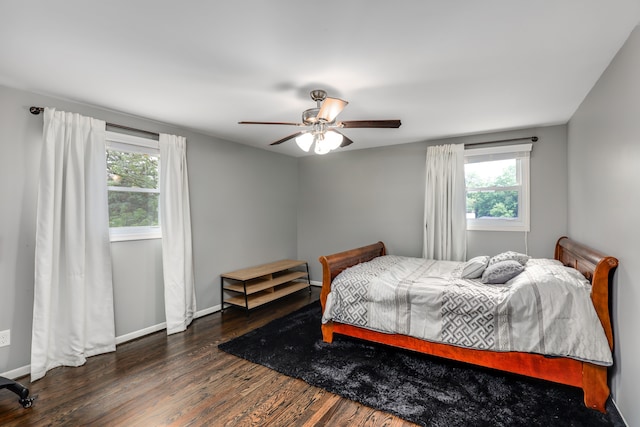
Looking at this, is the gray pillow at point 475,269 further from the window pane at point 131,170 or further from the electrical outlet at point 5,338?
the electrical outlet at point 5,338

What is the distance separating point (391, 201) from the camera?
14.9 ft

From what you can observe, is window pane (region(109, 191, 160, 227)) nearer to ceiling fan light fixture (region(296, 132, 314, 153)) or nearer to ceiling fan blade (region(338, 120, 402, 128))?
ceiling fan light fixture (region(296, 132, 314, 153))

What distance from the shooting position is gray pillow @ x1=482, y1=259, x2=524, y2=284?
2.58 meters

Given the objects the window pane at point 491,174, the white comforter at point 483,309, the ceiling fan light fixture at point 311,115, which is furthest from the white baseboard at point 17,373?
the window pane at point 491,174

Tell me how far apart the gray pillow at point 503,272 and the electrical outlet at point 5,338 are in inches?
157

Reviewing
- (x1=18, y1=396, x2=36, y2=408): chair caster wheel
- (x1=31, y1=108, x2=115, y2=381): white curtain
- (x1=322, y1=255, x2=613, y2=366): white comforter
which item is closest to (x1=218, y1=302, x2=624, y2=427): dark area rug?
(x1=322, y1=255, x2=613, y2=366): white comforter

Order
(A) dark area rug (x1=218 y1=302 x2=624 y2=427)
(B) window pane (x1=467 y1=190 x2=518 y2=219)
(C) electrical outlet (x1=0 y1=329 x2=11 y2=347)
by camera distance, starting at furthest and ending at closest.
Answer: (B) window pane (x1=467 y1=190 x2=518 y2=219) < (C) electrical outlet (x1=0 y1=329 x2=11 y2=347) < (A) dark area rug (x1=218 y1=302 x2=624 y2=427)

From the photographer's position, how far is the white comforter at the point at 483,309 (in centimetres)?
201

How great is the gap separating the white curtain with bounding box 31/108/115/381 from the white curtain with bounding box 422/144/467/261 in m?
3.77

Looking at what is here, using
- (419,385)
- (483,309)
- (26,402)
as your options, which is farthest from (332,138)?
(26,402)

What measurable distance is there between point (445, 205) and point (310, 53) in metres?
2.87

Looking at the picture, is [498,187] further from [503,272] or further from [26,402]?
[26,402]

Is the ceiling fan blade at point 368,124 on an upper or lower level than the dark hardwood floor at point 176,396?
upper

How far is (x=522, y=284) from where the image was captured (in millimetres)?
2244
